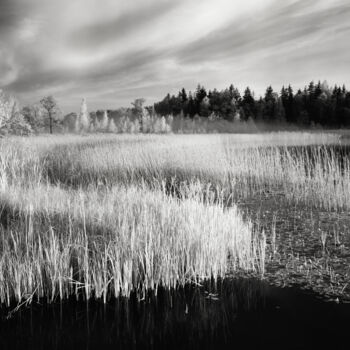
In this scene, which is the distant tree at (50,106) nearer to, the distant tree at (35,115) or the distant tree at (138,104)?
the distant tree at (35,115)

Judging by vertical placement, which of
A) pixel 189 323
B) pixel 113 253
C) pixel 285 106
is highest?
pixel 285 106

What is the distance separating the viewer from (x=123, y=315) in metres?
2.80

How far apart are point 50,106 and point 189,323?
4604 centimetres

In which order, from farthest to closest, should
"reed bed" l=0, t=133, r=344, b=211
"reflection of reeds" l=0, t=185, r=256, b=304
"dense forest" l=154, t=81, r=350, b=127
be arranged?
"dense forest" l=154, t=81, r=350, b=127
"reed bed" l=0, t=133, r=344, b=211
"reflection of reeds" l=0, t=185, r=256, b=304

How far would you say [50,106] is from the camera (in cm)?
4478

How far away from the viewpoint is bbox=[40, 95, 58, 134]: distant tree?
44194mm

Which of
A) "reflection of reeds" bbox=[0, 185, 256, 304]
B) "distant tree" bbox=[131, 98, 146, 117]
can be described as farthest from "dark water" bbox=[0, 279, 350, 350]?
"distant tree" bbox=[131, 98, 146, 117]

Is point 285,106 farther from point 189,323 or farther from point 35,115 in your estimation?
point 189,323

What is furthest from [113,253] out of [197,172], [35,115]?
[35,115]

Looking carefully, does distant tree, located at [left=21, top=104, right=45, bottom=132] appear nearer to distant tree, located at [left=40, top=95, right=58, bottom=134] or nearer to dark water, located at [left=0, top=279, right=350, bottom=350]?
distant tree, located at [left=40, top=95, right=58, bottom=134]

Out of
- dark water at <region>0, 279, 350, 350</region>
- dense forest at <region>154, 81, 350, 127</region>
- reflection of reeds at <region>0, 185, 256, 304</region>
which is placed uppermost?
dense forest at <region>154, 81, 350, 127</region>

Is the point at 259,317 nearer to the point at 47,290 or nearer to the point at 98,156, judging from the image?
the point at 47,290

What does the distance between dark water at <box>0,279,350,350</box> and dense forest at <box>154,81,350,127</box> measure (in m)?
41.1

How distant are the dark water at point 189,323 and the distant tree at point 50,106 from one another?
4490 cm
